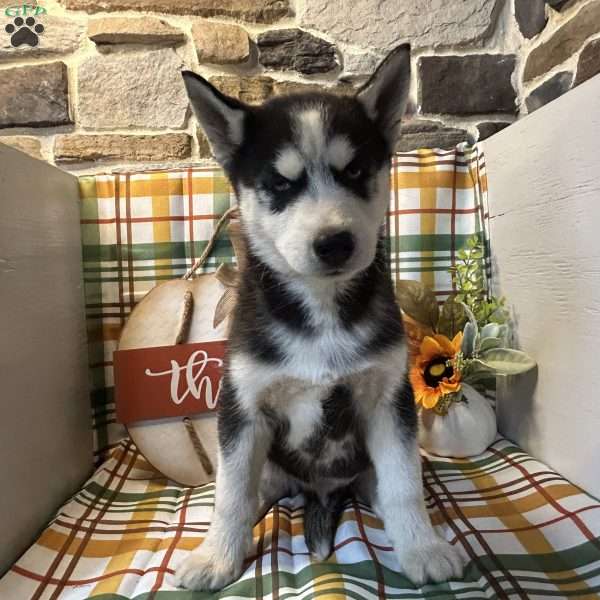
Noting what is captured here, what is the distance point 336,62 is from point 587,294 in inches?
49.2

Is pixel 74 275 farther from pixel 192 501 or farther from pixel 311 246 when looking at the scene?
pixel 311 246

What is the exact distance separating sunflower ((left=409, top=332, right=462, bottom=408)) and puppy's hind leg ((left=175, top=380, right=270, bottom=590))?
64cm

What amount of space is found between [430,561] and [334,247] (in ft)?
2.22

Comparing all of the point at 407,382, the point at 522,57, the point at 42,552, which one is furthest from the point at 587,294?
the point at 42,552

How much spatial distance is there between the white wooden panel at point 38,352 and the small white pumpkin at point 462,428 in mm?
1106

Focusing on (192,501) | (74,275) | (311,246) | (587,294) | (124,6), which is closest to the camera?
(311,246)

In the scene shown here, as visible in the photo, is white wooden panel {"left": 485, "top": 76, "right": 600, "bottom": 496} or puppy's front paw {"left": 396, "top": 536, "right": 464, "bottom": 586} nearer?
puppy's front paw {"left": 396, "top": 536, "right": 464, "bottom": 586}

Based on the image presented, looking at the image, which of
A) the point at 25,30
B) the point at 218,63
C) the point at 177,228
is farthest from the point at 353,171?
the point at 25,30

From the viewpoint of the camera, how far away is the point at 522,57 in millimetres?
2020

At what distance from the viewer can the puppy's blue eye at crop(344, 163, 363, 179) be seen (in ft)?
3.83

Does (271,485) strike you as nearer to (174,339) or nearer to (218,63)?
(174,339)

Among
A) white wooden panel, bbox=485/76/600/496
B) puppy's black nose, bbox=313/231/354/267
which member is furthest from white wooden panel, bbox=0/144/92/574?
white wooden panel, bbox=485/76/600/496

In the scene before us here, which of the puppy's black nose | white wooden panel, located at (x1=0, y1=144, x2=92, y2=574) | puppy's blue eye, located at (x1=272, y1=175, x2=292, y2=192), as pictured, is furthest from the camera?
white wooden panel, located at (x1=0, y1=144, x2=92, y2=574)

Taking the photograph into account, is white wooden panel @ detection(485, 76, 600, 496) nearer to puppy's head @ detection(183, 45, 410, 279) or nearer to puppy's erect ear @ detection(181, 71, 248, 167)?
puppy's head @ detection(183, 45, 410, 279)
